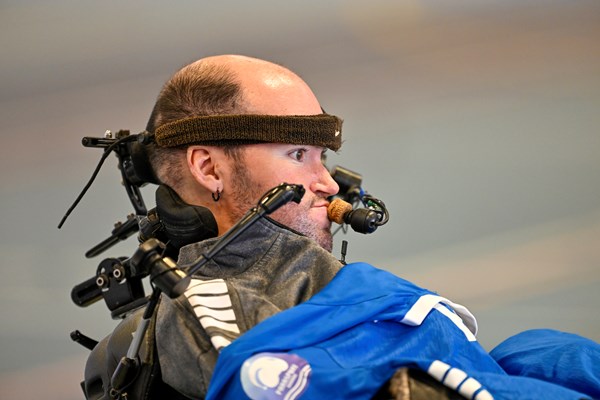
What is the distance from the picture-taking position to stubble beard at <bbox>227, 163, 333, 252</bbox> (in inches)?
53.8

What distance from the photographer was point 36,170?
2.48 m

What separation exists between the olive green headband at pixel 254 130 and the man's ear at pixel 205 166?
15 mm

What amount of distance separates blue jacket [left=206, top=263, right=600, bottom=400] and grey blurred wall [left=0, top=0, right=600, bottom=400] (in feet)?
4.24

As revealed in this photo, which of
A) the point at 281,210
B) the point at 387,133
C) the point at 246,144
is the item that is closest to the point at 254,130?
the point at 246,144

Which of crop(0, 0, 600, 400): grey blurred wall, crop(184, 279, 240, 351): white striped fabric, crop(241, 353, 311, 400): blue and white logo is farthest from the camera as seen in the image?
crop(0, 0, 600, 400): grey blurred wall

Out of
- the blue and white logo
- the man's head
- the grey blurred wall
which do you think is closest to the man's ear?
the man's head

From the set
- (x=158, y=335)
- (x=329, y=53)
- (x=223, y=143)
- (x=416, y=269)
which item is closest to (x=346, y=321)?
(x=158, y=335)

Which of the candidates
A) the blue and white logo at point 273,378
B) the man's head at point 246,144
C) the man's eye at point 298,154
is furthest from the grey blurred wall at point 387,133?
the blue and white logo at point 273,378

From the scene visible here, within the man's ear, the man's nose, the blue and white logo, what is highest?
the man's ear

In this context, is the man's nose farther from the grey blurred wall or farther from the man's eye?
the grey blurred wall

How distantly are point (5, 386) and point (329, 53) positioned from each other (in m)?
1.42

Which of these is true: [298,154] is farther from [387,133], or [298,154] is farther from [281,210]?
[387,133]

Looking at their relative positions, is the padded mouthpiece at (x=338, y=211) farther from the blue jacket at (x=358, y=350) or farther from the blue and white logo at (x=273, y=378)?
the blue and white logo at (x=273, y=378)

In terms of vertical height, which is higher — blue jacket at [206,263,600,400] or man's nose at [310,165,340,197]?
man's nose at [310,165,340,197]
